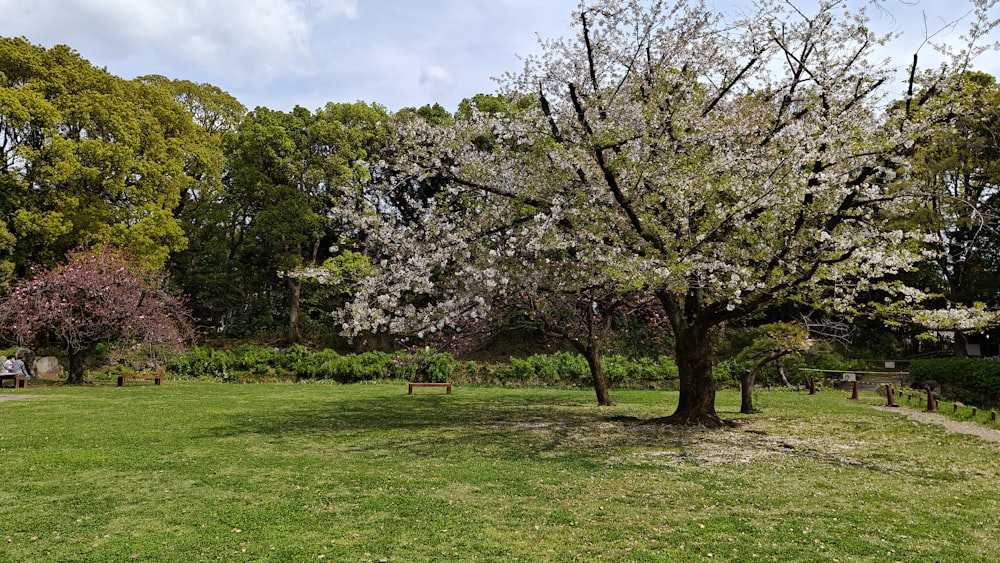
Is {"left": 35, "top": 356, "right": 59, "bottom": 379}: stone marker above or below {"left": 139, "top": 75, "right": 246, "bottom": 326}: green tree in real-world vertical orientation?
below

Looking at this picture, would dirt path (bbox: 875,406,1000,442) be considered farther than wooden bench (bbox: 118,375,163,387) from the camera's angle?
No

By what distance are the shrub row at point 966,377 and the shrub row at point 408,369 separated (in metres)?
7.22

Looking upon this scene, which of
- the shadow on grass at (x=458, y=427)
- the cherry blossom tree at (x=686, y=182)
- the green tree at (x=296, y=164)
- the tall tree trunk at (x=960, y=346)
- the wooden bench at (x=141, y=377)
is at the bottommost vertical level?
the shadow on grass at (x=458, y=427)

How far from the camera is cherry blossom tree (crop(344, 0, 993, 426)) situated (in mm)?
8641

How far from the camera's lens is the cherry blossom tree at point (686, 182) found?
28.3 feet

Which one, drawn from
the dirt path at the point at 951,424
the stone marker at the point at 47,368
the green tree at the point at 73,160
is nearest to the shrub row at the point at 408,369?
the stone marker at the point at 47,368

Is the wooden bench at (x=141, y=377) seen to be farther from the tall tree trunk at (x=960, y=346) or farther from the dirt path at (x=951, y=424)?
the tall tree trunk at (x=960, y=346)

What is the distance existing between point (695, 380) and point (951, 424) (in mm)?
4932

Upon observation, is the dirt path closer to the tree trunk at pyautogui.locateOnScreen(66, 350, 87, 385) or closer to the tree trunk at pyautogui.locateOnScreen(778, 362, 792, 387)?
the tree trunk at pyautogui.locateOnScreen(778, 362, 792, 387)

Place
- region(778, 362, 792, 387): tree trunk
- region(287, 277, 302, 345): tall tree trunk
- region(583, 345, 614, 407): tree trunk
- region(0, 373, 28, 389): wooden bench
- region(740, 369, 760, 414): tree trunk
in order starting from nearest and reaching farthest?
region(740, 369, 760, 414): tree trunk, region(583, 345, 614, 407): tree trunk, region(0, 373, 28, 389): wooden bench, region(778, 362, 792, 387): tree trunk, region(287, 277, 302, 345): tall tree trunk

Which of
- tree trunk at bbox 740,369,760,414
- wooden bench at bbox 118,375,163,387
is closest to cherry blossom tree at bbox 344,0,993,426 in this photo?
Result: tree trunk at bbox 740,369,760,414

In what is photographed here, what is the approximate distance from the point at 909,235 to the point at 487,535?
7210 millimetres

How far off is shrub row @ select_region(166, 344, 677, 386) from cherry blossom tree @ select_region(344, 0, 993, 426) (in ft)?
29.1

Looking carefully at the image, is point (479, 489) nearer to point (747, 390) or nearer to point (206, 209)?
point (747, 390)
